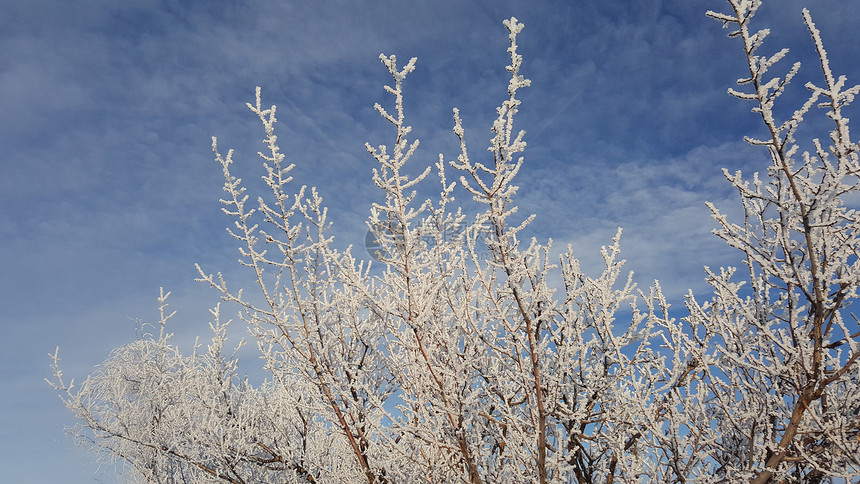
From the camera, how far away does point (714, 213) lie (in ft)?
10.5

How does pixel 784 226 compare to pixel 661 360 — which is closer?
pixel 784 226

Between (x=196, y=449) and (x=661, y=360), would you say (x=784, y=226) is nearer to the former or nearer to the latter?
(x=661, y=360)

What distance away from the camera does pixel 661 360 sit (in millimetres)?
4555

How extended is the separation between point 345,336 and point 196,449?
3.36 metres

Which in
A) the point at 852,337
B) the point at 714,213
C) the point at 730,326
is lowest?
the point at 852,337

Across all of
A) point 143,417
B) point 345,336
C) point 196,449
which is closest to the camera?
point 345,336

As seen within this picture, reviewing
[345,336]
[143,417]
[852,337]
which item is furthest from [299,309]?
[143,417]

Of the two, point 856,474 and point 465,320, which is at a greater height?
point 465,320

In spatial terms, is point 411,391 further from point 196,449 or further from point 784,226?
point 196,449

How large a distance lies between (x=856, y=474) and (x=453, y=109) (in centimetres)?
332

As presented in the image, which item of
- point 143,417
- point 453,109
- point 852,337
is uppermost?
point 143,417

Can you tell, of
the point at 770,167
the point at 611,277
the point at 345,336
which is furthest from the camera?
the point at 345,336

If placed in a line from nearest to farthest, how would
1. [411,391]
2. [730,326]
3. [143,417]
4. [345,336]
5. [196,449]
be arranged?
1. [730,326]
2. [411,391]
3. [345,336]
4. [196,449]
5. [143,417]

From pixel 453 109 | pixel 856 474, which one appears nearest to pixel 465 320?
pixel 453 109
